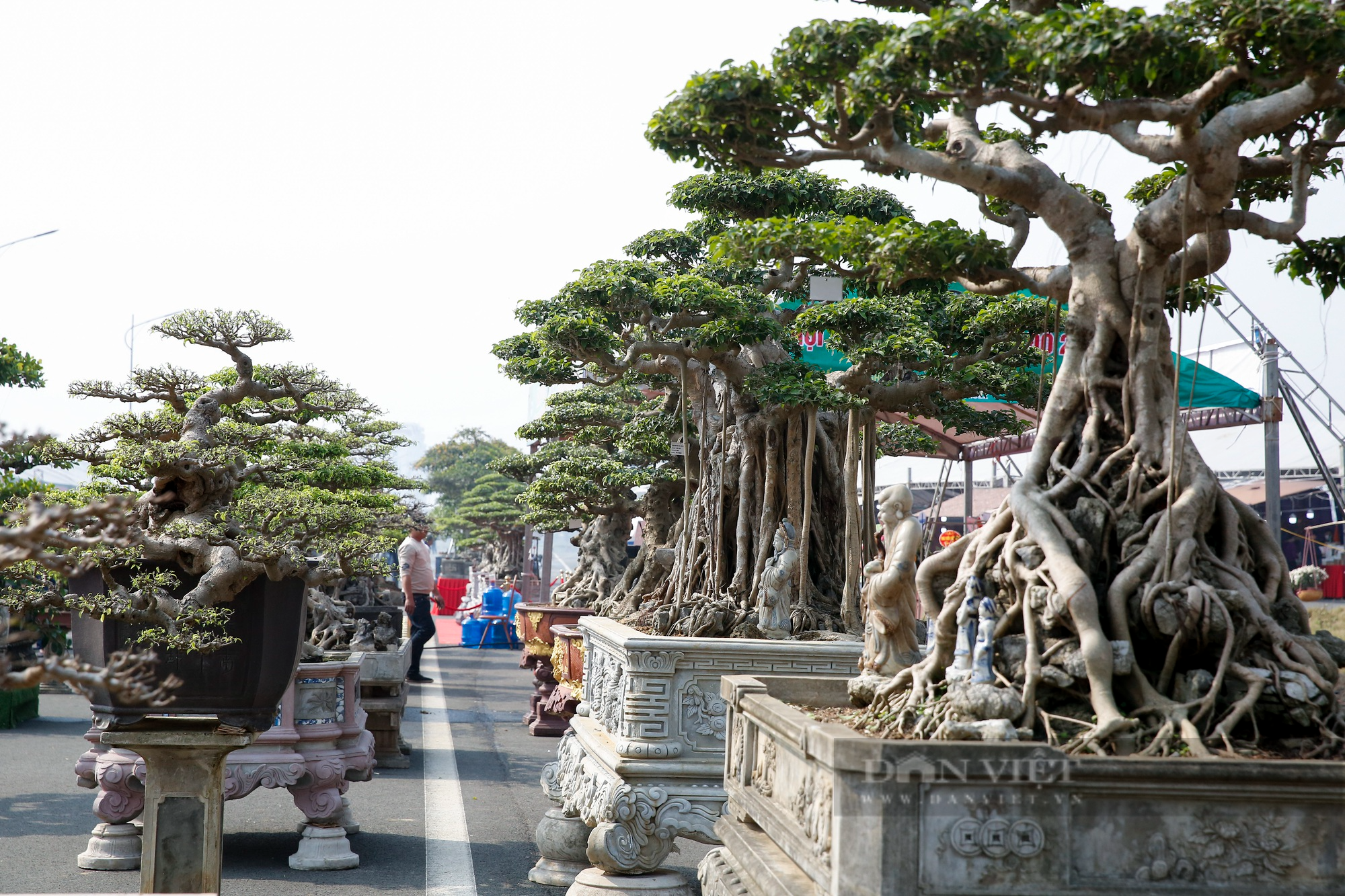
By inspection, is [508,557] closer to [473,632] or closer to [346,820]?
[473,632]

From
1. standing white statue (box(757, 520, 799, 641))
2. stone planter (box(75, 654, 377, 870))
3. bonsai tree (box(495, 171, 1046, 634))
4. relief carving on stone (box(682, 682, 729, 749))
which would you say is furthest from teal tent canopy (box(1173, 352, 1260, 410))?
stone planter (box(75, 654, 377, 870))

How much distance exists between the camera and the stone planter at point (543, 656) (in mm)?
10977

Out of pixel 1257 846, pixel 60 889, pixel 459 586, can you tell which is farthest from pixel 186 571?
pixel 459 586

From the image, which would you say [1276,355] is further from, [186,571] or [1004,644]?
[186,571]

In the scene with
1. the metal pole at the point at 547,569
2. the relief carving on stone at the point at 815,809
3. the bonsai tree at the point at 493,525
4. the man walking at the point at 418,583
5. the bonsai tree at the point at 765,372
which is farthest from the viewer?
the bonsai tree at the point at 493,525

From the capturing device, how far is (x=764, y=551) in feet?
23.7

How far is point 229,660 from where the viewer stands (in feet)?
13.8

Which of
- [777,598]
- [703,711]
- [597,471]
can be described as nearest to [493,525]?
[597,471]

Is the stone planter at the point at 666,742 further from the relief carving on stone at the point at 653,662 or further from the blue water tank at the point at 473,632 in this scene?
the blue water tank at the point at 473,632

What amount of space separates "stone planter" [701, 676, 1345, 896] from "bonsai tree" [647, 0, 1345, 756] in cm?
26

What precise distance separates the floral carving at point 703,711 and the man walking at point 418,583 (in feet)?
18.7

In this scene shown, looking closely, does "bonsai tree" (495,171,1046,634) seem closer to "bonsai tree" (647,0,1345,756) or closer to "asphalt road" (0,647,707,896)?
"asphalt road" (0,647,707,896)

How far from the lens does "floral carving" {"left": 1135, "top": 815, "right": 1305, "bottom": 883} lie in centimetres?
244

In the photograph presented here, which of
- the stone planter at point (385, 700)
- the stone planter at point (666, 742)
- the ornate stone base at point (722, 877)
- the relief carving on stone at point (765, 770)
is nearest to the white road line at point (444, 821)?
the stone planter at point (385, 700)
